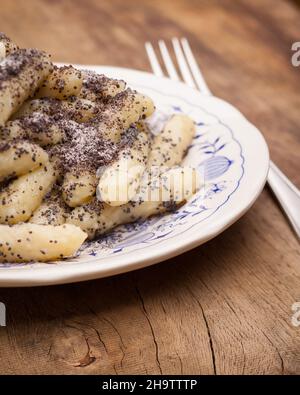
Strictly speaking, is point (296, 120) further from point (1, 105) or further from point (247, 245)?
point (1, 105)

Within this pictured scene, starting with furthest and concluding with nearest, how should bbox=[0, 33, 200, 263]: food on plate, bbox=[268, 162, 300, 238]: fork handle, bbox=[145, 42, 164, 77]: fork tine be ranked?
bbox=[145, 42, 164, 77]: fork tine → bbox=[268, 162, 300, 238]: fork handle → bbox=[0, 33, 200, 263]: food on plate

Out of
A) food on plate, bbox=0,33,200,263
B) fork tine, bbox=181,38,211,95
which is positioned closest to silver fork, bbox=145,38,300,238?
fork tine, bbox=181,38,211,95

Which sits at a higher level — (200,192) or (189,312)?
(200,192)

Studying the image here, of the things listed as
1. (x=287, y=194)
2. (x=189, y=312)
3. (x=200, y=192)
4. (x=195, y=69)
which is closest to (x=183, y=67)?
(x=195, y=69)

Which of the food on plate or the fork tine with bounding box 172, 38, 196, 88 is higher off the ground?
the fork tine with bounding box 172, 38, 196, 88

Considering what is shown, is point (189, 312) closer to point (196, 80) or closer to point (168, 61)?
point (196, 80)

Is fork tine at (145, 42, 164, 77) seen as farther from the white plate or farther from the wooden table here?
the wooden table

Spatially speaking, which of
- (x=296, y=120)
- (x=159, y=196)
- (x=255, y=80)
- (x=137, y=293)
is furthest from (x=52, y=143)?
(x=255, y=80)
